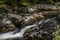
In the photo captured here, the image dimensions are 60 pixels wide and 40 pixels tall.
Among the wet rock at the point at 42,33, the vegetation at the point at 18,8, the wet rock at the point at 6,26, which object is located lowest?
the wet rock at the point at 42,33

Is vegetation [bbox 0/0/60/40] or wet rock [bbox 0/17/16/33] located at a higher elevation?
vegetation [bbox 0/0/60/40]

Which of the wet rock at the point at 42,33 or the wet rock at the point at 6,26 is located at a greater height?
the wet rock at the point at 6,26

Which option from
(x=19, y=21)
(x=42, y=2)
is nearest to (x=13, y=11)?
(x=19, y=21)

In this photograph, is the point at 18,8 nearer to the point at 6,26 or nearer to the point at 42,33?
the point at 6,26

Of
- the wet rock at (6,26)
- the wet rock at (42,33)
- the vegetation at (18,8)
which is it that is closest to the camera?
the wet rock at (42,33)

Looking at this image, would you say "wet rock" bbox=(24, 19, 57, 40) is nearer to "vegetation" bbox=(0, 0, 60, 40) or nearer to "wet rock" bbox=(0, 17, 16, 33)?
"wet rock" bbox=(0, 17, 16, 33)

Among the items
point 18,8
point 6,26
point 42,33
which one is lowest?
point 42,33

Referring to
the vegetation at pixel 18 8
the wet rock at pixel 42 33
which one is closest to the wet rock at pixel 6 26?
the vegetation at pixel 18 8

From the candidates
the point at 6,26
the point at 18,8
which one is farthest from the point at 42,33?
the point at 18,8

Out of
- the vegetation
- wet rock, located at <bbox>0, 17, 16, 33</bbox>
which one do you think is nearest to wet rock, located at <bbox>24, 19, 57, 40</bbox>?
wet rock, located at <bbox>0, 17, 16, 33</bbox>

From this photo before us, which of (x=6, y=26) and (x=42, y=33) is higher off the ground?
(x=6, y=26)

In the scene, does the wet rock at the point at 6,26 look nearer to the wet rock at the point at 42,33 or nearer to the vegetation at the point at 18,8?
the vegetation at the point at 18,8

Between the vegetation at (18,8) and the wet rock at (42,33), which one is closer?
the wet rock at (42,33)

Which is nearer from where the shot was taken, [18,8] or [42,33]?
[42,33]
